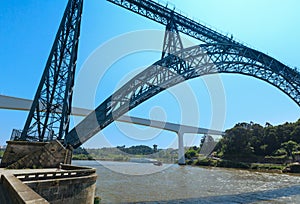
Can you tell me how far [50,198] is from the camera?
23.0ft

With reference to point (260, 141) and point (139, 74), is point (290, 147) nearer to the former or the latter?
point (260, 141)

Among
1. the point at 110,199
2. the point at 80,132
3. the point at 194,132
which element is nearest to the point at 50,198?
the point at 110,199

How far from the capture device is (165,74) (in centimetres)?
1866

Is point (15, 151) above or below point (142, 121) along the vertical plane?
below

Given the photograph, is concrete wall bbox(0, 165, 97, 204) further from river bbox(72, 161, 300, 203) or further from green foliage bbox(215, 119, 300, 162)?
green foliage bbox(215, 119, 300, 162)

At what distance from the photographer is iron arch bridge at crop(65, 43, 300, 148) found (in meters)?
16.7

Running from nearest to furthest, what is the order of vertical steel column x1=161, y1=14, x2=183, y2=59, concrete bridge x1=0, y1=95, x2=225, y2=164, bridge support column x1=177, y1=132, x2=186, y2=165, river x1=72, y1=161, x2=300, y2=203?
river x1=72, y1=161, x2=300, y2=203, vertical steel column x1=161, y1=14, x2=183, y2=59, concrete bridge x1=0, y1=95, x2=225, y2=164, bridge support column x1=177, y1=132, x2=186, y2=165

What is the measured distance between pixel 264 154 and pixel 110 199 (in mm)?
47087

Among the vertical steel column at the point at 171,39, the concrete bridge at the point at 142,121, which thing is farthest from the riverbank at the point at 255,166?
the vertical steel column at the point at 171,39

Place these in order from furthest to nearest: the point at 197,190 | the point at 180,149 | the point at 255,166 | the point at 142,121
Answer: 1. the point at 180,149
2. the point at 142,121
3. the point at 255,166
4. the point at 197,190

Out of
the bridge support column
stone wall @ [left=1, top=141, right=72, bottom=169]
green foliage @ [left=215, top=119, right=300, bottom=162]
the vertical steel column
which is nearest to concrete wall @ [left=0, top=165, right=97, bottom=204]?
stone wall @ [left=1, top=141, right=72, bottom=169]

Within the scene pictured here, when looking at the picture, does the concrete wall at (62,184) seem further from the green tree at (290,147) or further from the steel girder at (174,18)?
the green tree at (290,147)

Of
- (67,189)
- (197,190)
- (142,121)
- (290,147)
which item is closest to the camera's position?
(67,189)

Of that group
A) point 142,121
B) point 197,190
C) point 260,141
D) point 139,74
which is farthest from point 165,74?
point 260,141
